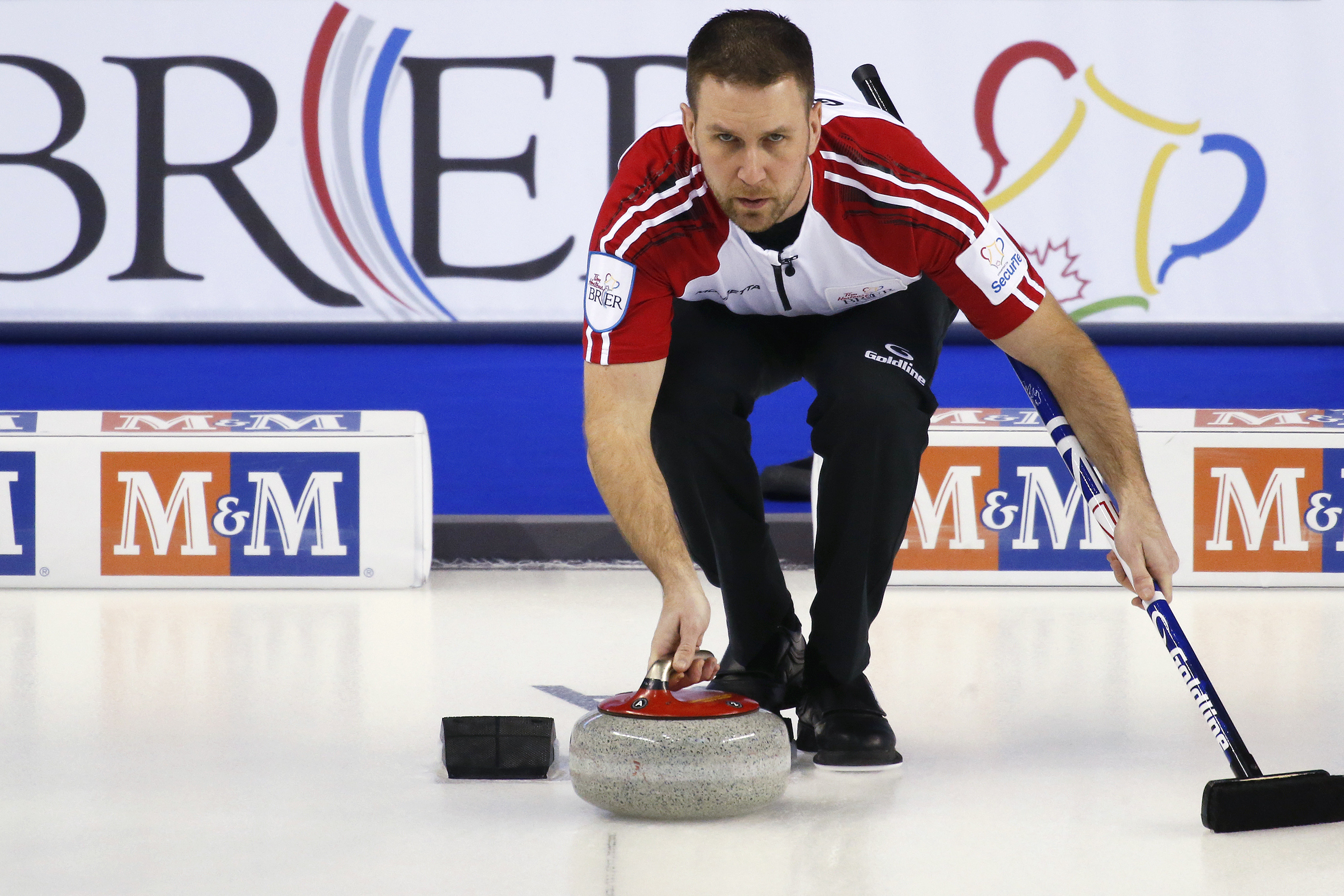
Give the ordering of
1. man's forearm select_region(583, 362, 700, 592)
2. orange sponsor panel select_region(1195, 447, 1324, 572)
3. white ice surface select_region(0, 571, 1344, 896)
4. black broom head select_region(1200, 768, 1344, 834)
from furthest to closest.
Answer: orange sponsor panel select_region(1195, 447, 1324, 572)
man's forearm select_region(583, 362, 700, 592)
black broom head select_region(1200, 768, 1344, 834)
white ice surface select_region(0, 571, 1344, 896)

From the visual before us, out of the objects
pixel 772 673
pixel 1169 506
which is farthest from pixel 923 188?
pixel 1169 506

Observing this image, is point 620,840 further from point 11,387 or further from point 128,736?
point 11,387

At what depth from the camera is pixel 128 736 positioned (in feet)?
5.96

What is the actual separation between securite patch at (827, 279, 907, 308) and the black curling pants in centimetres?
2

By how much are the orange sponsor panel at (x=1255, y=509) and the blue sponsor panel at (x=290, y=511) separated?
195 centimetres

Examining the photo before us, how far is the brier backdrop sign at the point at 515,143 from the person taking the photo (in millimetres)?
4047

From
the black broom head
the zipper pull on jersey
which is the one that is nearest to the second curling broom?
the black broom head

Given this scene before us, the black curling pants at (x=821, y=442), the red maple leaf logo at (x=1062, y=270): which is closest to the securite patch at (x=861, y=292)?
the black curling pants at (x=821, y=442)

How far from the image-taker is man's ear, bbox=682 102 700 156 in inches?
61.9

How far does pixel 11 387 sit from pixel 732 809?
11.4 feet

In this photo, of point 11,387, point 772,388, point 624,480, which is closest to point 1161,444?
point 772,388

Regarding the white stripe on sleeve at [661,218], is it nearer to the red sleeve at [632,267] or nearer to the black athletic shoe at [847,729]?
the red sleeve at [632,267]

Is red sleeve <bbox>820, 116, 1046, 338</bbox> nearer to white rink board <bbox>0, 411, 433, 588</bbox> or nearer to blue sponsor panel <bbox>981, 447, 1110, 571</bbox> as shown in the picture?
blue sponsor panel <bbox>981, 447, 1110, 571</bbox>

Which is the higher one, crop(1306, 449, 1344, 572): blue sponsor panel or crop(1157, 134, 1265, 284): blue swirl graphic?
crop(1157, 134, 1265, 284): blue swirl graphic
